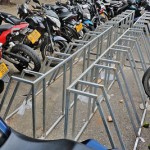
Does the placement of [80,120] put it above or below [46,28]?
below

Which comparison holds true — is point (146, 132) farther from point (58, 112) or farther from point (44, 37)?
point (44, 37)

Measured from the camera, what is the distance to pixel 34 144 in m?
1.51

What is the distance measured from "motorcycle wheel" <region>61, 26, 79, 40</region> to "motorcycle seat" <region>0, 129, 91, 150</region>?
13.6 ft

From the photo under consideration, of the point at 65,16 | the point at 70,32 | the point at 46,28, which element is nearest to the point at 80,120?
the point at 46,28

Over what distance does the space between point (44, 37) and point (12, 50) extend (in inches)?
32.9

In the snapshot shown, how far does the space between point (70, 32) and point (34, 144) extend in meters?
4.26

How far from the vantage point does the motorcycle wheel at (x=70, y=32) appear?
18.2 ft

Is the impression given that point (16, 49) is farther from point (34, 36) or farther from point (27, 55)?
point (34, 36)

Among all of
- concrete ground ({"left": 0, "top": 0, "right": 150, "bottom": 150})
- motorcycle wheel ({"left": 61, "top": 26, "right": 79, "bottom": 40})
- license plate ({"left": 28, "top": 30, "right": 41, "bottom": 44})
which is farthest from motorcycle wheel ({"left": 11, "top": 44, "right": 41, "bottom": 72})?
motorcycle wheel ({"left": 61, "top": 26, "right": 79, "bottom": 40})

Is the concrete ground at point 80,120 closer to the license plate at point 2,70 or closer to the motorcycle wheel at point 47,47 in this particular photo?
the license plate at point 2,70

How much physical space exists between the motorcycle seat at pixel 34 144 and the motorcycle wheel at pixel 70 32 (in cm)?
415

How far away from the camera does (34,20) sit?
186 inches

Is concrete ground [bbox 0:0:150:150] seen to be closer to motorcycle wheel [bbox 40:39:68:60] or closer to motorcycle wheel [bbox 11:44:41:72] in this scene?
motorcycle wheel [bbox 11:44:41:72]

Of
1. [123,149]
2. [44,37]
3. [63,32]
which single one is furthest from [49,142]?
[63,32]
